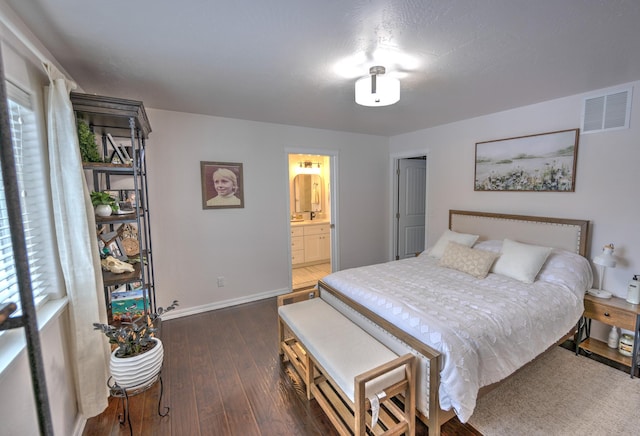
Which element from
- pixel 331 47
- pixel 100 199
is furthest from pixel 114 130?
pixel 331 47

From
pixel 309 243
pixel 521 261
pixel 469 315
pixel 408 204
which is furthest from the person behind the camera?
pixel 309 243

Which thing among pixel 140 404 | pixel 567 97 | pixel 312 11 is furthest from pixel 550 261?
pixel 140 404

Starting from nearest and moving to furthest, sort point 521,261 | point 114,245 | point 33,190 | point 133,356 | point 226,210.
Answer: point 33,190
point 133,356
point 114,245
point 521,261
point 226,210

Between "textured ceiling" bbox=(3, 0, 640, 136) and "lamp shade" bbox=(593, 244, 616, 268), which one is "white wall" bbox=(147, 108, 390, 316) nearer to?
"textured ceiling" bbox=(3, 0, 640, 136)

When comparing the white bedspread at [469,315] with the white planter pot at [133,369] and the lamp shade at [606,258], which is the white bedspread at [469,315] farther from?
the white planter pot at [133,369]

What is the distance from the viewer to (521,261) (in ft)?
8.51

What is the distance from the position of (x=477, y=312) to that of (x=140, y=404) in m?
2.40

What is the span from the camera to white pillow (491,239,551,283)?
2510 mm

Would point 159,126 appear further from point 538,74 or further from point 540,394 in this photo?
point 540,394

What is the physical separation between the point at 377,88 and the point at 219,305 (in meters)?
3.01

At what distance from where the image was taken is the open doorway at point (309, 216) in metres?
5.19

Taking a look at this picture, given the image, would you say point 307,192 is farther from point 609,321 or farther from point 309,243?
point 609,321

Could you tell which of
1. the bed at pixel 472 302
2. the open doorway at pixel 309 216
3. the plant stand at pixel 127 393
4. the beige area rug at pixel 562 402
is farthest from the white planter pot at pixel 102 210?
the open doorway at pixel 309 216

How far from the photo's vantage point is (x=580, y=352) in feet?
8.20
